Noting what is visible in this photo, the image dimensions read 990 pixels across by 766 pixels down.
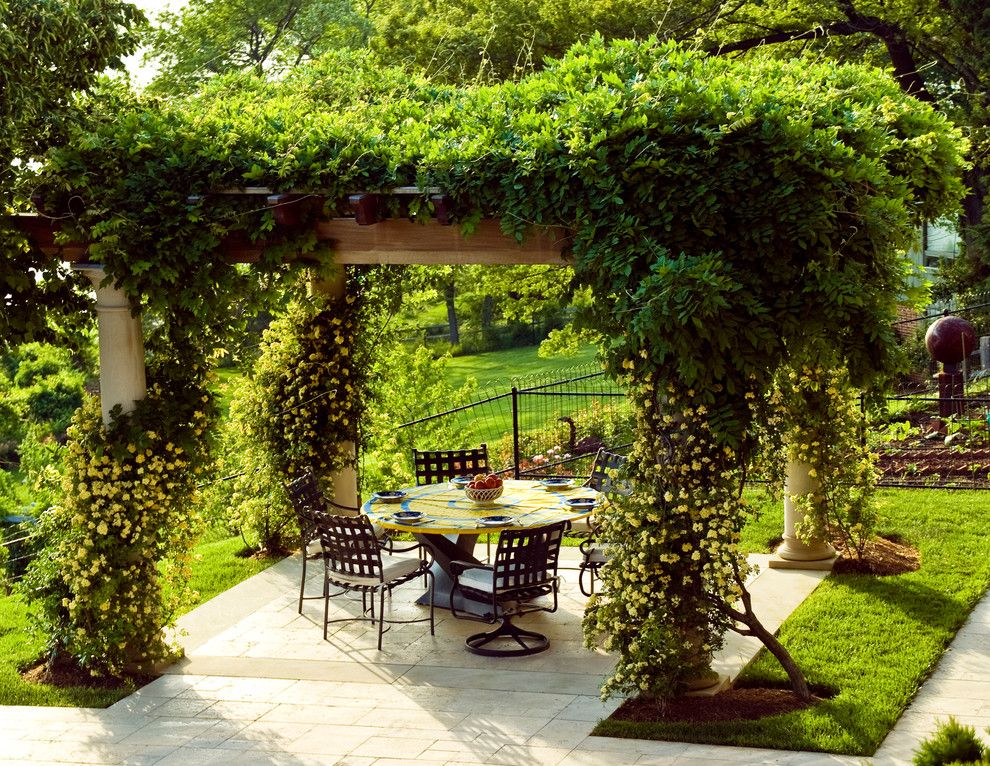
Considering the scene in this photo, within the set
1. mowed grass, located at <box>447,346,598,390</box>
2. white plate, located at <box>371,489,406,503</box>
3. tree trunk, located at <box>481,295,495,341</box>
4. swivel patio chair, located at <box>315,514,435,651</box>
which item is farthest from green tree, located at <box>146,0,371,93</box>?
swivel patio chair, located at <box>315,514,435,651</box>

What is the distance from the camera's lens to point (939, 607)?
878cm

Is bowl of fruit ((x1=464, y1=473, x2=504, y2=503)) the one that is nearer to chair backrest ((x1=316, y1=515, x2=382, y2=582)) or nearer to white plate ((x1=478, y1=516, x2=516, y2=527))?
white plate ((x1=478, y1=516, x2=516, y2=527))

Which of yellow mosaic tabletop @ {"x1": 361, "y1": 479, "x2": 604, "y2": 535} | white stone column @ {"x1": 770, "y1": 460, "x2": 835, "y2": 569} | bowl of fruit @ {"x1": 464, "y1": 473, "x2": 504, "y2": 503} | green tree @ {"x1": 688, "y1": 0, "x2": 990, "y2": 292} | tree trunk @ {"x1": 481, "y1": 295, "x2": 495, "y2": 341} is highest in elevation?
green tree @ {"x1": 688, "y1": 0, "x2": 990, "y2": 292}

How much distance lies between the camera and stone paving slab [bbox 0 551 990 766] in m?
6.57

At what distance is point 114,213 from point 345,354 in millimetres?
3389

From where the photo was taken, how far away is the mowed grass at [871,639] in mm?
6609

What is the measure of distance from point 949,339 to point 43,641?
11.0 m

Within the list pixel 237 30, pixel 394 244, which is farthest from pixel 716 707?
pixel 237 30

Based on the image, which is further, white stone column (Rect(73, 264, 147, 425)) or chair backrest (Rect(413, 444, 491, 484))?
chair backrest (Rect(413, 444, 491, 484))

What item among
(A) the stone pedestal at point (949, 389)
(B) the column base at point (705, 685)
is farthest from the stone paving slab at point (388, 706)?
(A) the stone pedestal at point (949, 389)

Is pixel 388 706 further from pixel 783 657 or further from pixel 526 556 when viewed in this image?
pixel 783 657

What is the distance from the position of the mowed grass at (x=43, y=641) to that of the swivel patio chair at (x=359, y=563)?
99cm

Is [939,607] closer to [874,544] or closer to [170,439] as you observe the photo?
[874,544]

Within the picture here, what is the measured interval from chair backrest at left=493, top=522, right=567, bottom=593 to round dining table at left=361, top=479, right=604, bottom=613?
0.76ft
